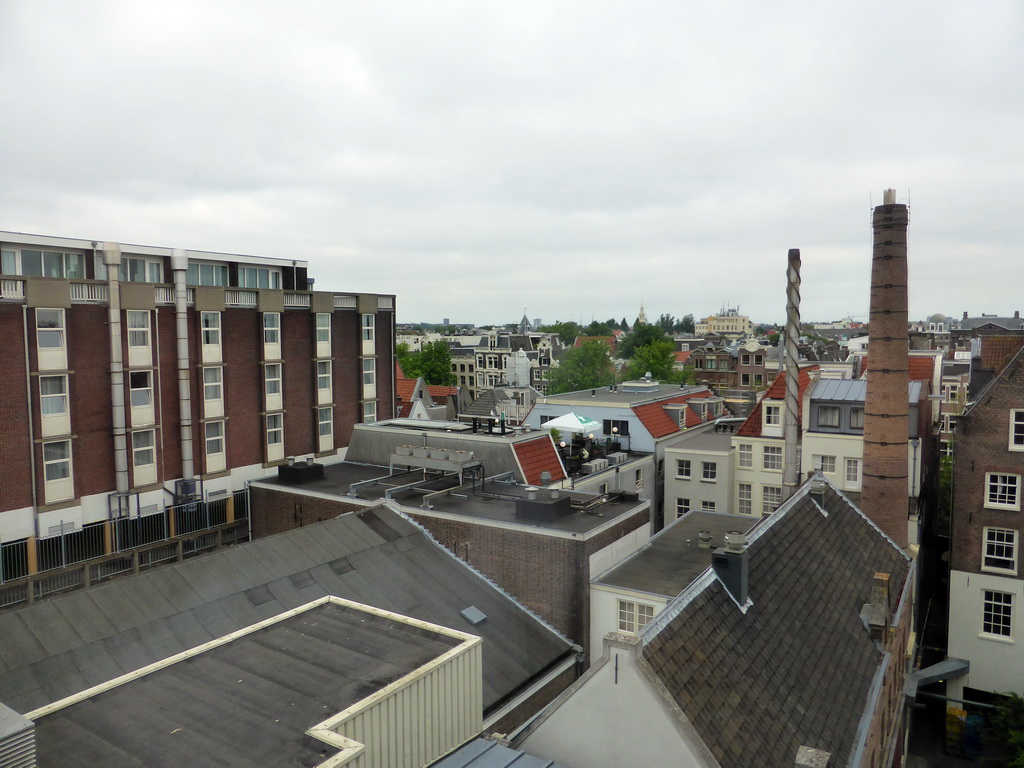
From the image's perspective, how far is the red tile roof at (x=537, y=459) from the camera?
28.8 metres

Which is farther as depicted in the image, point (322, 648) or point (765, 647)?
point (765, 647)

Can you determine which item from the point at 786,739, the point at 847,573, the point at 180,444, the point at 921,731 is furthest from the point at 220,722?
the point at 921,731

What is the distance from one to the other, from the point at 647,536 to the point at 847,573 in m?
6.75

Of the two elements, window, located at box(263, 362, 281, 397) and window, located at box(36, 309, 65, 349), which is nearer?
window, located at box(36, 309, 65, 349)

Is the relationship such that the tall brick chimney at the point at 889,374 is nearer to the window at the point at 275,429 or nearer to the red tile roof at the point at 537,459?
the red tile roof at the point at 537,459

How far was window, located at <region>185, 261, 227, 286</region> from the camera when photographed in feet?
109

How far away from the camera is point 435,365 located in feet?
332

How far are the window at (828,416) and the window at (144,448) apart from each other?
30986mm

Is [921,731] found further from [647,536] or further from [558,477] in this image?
[558,477]

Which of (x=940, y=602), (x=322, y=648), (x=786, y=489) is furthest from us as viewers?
(x=940, y=602)

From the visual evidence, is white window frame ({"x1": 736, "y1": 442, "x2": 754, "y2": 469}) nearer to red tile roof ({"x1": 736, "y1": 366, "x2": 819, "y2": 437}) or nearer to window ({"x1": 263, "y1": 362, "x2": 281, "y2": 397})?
red tile roof ({"x1": 736, "y1": 366, "x2": 819, "y2": 437})

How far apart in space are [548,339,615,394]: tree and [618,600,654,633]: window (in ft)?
222

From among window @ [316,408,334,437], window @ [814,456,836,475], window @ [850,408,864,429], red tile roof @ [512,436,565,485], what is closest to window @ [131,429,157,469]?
window @ [316,408,334,437]

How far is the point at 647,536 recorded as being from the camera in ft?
81.1
